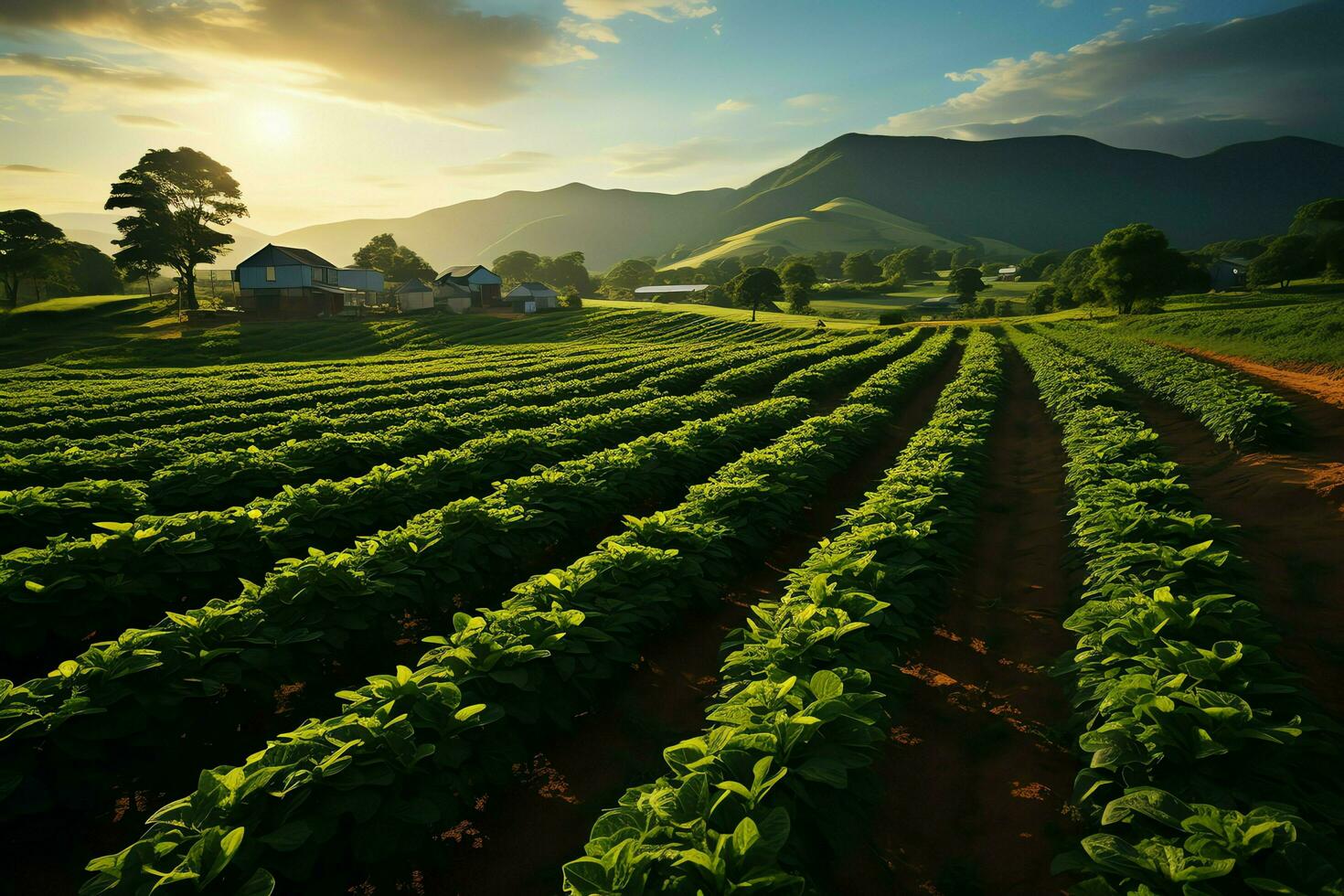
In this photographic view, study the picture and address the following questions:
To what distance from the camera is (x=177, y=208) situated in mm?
66875

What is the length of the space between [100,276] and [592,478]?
127600 mm

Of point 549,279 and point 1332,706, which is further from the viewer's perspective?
point 549,279

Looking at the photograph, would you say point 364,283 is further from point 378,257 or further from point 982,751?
point 982,751

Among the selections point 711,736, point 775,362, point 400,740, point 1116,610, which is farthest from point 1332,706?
point 775,362

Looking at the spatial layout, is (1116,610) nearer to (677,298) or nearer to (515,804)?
(515,804)

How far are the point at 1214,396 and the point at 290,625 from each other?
1986 centimetres

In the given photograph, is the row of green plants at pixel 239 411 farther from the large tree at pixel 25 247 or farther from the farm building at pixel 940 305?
the farm building at pixel 940 305

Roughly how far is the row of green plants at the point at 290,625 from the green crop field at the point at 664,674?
0.04 meters

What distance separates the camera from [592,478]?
9836 millimetres

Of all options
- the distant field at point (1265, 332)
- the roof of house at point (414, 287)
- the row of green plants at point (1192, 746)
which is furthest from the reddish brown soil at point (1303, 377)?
the roof of house at point (414, 287)

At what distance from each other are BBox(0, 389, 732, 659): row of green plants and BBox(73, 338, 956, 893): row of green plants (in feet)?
10.0

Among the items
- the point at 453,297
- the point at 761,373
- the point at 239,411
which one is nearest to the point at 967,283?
the point at 453,297

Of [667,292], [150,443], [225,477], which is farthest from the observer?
[667,292]

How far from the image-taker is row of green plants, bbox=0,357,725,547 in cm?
822
